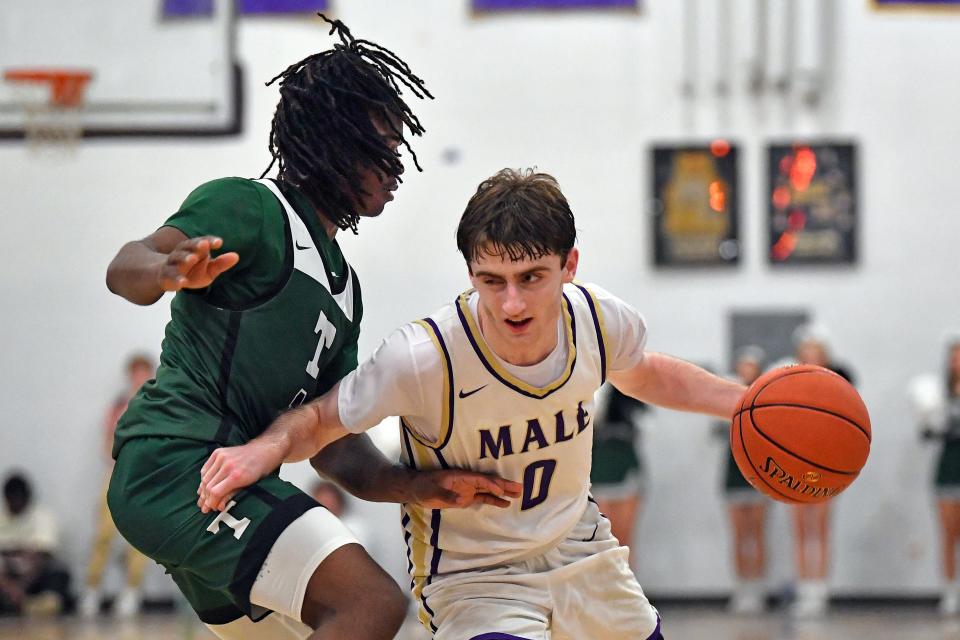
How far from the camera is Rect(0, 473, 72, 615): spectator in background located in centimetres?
1025

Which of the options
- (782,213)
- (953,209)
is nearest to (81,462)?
(782,213)

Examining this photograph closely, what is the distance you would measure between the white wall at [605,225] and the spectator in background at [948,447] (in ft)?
1.45

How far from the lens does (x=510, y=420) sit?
3.29 m

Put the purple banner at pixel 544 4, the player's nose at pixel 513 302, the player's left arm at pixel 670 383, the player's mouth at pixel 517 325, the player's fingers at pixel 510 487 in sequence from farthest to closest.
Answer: the purple banner at pixel 544 4
the player's left arm at pixel 670 383
the player's fingers at pixel 510 487
the player's mouth at pixel 517 325
the player's nose at pixel 513 302

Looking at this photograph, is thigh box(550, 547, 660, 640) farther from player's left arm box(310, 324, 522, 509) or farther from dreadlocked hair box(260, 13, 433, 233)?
dreadlocked hair box(260, 13, 433, 233)

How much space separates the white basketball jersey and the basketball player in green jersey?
0.10 m

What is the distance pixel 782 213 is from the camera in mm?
10570

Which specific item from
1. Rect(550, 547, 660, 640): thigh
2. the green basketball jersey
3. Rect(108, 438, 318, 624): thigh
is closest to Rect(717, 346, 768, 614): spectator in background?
Rect(550, 547, 660, 640): thigh

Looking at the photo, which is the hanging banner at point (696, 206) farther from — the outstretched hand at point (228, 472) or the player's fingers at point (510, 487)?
the outstretched hand at point (228, 472)

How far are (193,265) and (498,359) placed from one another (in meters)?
0.85

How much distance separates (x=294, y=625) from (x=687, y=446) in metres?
7.60

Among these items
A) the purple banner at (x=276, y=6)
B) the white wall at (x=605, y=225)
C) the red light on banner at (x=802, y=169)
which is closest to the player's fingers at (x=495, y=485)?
the white wall at (x=605, y=225)

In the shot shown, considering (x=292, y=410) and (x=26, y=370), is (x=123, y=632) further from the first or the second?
(x=292, y=410)

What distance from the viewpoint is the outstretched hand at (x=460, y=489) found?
10.6ft
